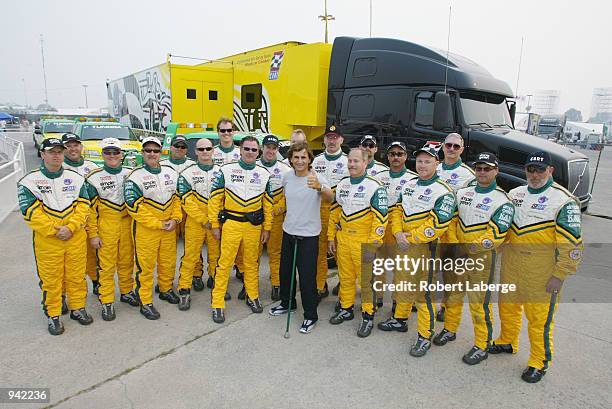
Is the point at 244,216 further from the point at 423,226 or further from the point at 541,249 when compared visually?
the point at 541,249

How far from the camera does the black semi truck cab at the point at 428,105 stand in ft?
20.0

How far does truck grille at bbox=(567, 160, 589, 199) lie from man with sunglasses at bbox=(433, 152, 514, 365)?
378cm

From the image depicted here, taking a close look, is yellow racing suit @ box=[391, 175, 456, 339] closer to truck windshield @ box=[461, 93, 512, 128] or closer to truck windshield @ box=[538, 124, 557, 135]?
truck windshield @ box=[461, 93, 512, 128]

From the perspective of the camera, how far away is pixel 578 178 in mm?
6410

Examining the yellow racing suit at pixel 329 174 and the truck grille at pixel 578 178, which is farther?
the truck grille at pixel 578 178

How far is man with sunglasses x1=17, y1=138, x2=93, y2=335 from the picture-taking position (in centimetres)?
347

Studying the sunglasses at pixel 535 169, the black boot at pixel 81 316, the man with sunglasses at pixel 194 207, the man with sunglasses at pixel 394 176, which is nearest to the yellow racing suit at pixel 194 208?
the man with sunglasses at pixel 194 207

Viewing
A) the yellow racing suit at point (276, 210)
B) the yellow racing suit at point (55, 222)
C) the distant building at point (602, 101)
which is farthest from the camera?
the distant building at point (602, 101)

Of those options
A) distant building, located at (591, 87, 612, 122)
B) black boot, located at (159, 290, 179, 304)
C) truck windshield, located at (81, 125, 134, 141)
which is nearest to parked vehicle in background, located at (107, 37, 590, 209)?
truck windshield, located at (81, 125, 134, 141)

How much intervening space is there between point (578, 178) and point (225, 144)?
5.69m

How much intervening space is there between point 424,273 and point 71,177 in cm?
342

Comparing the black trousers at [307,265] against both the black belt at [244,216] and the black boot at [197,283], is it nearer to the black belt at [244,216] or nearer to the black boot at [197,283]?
the black belt at [244,216]

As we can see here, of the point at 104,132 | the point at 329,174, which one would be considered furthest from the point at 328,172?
the point at 104,132

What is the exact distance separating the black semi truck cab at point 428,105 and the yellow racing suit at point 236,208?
3420 mm
